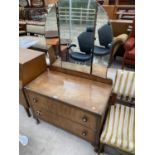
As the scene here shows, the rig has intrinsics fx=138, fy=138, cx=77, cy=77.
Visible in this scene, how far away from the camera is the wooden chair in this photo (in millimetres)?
1139

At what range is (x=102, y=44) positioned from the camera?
163 centimetres

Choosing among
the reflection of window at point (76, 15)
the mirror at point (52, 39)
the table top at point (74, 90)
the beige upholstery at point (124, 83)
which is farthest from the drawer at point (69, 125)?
the reflection of window at point (76, 15)

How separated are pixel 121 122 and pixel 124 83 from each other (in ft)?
1.21

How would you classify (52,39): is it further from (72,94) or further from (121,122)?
(121,122)

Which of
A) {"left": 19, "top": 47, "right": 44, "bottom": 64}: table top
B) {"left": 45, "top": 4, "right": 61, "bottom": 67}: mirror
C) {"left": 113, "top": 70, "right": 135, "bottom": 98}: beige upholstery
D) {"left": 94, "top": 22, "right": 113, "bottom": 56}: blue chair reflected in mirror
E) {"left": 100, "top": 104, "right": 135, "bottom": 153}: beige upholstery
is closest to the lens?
{"left": 100, "top": 104, "right": 135, "bottom": 153}: beige upholstery

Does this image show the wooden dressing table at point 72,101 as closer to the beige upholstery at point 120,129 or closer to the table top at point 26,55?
the beige upholstery at point 120,129

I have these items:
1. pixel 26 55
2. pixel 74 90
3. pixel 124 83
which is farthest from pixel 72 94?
pixel 26 55

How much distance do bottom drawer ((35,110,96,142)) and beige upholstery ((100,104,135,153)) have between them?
172mm

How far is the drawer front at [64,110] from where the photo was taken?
1.20m

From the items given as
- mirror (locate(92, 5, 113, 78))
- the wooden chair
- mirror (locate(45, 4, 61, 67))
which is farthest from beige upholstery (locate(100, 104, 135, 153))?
mirror (locate(45, 4, 61, 67))

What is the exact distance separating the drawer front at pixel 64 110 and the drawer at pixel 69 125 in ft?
0.21

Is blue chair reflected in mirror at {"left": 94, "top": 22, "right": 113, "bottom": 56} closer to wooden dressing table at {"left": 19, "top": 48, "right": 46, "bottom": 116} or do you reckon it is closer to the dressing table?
the dressing table
